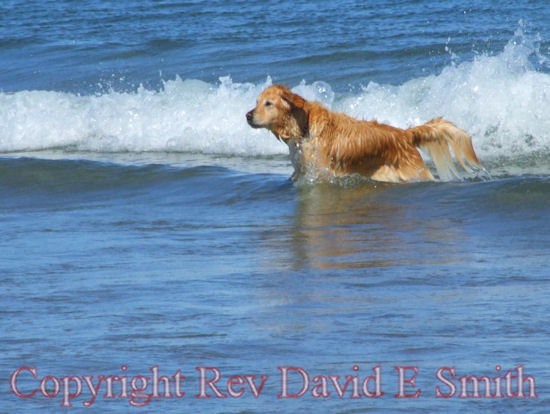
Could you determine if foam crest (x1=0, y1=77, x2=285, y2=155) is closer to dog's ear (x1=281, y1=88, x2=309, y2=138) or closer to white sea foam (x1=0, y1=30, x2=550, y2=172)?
white sea foam (x1=0, y1=30, x2=550, y2=172)

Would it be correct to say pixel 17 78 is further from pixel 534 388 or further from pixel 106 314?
pixel 534 388

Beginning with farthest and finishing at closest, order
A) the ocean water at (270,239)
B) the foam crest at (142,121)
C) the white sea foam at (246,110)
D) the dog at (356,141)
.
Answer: the foam crest at (142,121)
the white sea foam at (246,110)
the dog at (356,141)
the ocean water at (270,239)

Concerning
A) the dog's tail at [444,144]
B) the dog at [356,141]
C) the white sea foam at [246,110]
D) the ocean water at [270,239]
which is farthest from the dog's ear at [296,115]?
the white sea foam at [246,110]

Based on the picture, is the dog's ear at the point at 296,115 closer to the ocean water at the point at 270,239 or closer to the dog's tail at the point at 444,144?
the ocean water at the point at 270,239

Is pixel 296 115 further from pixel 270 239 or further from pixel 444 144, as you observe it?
pixel 270 239

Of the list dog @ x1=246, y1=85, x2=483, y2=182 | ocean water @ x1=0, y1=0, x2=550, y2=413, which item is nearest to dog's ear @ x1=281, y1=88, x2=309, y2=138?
dog @ x1=246, y1=85, x2=483, y2=182

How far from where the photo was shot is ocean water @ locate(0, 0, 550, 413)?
13.0 ft

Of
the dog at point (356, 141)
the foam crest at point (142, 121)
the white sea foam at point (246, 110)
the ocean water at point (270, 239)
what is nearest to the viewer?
the ocean water at point (270, 239)

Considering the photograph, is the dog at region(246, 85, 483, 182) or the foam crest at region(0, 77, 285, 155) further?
the foam crest at region(0, 77, 285, 155)

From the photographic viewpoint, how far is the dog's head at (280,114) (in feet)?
29.2

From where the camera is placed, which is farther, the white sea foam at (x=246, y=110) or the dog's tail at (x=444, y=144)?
the white sea foam at (x=246, y=110)

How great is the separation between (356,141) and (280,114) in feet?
2.32

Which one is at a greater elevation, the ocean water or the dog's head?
the dog's head

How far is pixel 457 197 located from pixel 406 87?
568 centimetres
